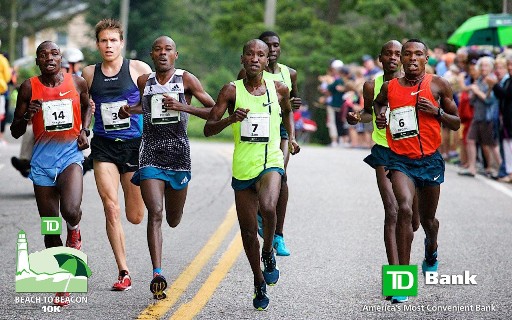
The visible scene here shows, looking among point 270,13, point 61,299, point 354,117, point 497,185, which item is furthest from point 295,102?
point 270,13

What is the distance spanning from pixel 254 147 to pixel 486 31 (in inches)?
632

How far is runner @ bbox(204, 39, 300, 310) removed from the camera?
28.7 feet

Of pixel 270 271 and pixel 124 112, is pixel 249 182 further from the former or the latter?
pixel 124 112

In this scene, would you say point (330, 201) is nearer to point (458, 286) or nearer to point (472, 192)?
point (472, 192)

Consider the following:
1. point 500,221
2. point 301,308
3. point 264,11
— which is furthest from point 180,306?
point 264,11

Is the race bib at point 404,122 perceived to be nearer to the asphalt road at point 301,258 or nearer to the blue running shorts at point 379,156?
the blue running shorts at point 379,156

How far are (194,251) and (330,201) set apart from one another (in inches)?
180

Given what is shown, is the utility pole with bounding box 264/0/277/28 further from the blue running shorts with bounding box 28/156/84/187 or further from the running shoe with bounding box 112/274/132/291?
the blue running shorts with bounding box 28/156/84/187

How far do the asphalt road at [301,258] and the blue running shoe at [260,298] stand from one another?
0.07m

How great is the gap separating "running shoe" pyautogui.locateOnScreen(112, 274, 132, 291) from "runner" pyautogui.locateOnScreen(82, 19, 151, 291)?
252mm

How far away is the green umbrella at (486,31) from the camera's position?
22.6 metres

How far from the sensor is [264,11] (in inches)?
1649

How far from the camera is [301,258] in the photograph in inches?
431

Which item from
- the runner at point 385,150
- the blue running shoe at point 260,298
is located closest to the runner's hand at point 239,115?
the blue running shoe at point 260,298
